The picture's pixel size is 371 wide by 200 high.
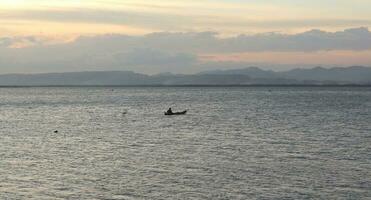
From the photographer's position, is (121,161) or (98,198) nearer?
(98,198)

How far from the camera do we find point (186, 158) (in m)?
46.5

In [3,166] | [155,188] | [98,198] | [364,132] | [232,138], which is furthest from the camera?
[364,132]

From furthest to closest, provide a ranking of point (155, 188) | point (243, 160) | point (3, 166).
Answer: point (243, 160), point (3, 166), point (155, 188)

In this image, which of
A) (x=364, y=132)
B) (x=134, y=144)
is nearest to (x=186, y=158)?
(x=134, y=144)

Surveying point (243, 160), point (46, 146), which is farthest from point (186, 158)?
point (46, 146)

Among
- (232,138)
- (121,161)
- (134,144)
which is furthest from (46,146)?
(232,138)

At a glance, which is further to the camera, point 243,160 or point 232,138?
point 232,138

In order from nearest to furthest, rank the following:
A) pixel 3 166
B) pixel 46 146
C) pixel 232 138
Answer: pixel 3 166
pixel 46 146
pixel 232 138

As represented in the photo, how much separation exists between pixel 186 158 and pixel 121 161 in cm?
505

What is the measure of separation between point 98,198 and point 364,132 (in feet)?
147

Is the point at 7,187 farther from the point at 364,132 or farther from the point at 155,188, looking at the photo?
the point at 364,132

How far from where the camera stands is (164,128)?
254ft

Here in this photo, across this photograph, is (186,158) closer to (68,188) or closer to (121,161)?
(121,161)

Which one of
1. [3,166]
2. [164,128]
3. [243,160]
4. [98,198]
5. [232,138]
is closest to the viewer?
[98,198]
